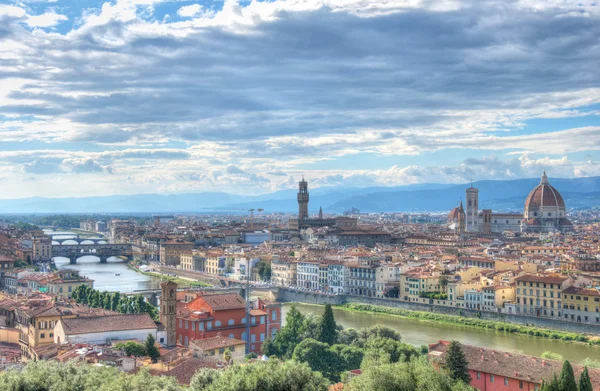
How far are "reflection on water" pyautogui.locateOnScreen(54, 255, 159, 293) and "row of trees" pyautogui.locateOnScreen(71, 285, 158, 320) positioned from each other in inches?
388

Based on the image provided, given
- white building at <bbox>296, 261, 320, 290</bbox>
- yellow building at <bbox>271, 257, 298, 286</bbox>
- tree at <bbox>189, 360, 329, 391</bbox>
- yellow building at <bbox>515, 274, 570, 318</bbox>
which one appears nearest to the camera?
tree at <bbox>189, 360, 329, 391</bbox>

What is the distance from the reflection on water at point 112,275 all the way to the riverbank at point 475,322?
49.0ft

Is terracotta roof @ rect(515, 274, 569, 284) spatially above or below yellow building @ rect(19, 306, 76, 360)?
above

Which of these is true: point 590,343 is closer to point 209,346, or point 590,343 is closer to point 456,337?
point 456,337

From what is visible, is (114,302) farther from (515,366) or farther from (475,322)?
(515,366)

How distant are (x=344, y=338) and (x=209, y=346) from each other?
20.5 feet

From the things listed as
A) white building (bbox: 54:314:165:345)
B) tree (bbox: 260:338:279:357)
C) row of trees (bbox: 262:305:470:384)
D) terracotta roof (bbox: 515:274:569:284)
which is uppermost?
terracotta roof (bbox: 515:274:569:284)

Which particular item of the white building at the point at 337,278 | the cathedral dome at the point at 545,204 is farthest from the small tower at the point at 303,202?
the white building at the point at 337,278

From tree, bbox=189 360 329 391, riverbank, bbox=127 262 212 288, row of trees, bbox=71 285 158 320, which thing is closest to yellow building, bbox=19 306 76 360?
row of trees, bbox=71 285 158 320

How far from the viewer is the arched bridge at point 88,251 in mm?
82750

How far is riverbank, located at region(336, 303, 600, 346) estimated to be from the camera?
32906 mm

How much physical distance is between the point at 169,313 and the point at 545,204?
82.7 m

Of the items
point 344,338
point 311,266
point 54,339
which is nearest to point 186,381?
point 54,339

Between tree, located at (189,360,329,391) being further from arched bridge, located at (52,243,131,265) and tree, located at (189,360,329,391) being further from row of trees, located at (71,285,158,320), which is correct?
arched bridge, located at (52,243,131,265)
